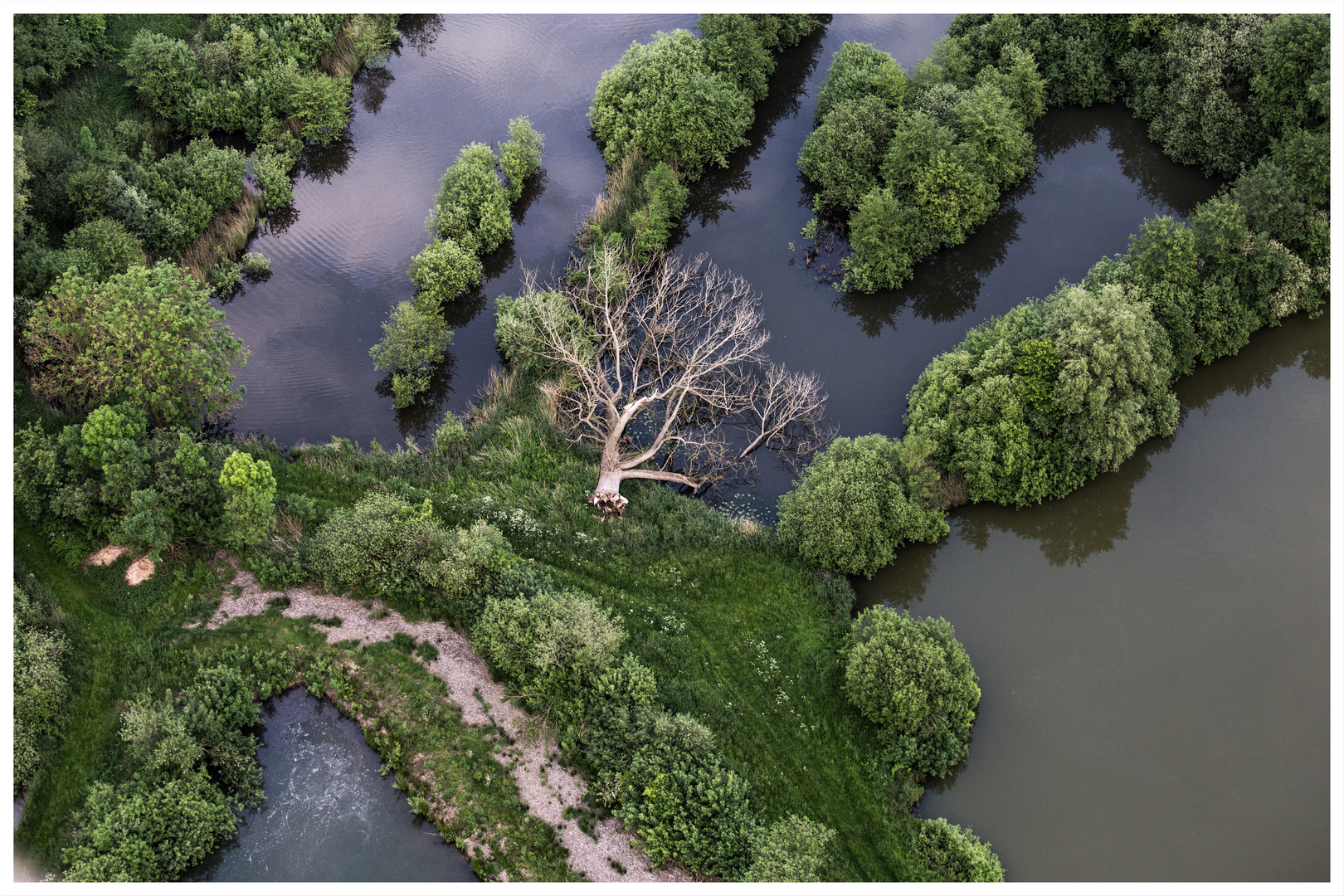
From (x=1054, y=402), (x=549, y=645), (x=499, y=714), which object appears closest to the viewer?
(x=549, y=645)

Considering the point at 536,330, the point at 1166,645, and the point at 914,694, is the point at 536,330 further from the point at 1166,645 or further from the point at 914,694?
the point at 1166,645

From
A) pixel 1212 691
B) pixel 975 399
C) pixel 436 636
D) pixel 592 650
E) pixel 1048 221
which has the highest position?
pixel 1048 221

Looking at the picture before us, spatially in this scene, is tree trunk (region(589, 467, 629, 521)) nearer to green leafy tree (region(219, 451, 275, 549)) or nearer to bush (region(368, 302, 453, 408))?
bush (region(368, 302, 453, 408))

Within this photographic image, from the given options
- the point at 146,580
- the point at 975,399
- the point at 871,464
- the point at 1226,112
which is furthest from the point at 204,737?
the point at 1226,112

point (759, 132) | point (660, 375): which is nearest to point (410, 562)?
point (660, 375)

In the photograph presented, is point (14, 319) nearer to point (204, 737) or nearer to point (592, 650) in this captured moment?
point (204, 737)

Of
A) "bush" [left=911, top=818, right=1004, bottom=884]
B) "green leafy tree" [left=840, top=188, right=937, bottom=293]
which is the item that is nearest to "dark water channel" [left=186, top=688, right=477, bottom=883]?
"bush" [left=911, top=818, right=1004, bottom=884]
